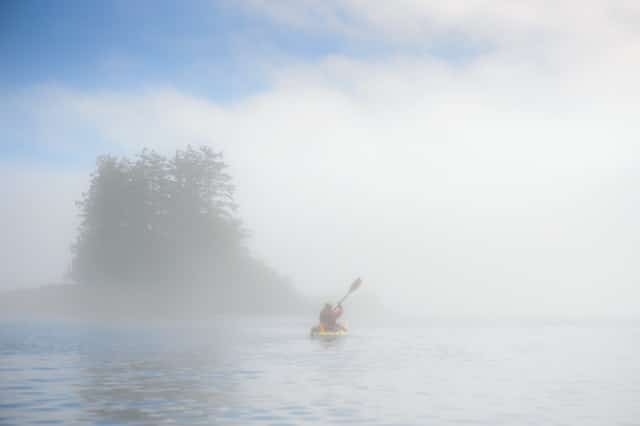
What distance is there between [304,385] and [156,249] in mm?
79910

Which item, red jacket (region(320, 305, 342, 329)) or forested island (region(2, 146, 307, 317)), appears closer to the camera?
red jacket (region(320, 305, 342, 329))

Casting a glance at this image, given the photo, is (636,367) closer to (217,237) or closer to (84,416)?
(84,416)

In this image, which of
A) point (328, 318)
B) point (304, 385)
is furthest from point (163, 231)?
point (304, 385)

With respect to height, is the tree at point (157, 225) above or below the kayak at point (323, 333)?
above

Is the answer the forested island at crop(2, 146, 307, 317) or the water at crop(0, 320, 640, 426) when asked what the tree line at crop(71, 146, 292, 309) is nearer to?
the forested island at crop(2, 146, 307, 317)

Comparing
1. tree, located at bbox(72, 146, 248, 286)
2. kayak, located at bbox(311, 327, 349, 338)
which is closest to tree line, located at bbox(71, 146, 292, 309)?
tree, located at bbox(72, 146, 248, 286)

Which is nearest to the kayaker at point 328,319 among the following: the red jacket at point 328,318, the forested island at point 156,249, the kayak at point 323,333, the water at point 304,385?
the red jacket at point 328,318

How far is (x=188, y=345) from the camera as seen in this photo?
1708 inches

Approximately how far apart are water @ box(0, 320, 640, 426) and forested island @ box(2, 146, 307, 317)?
186ft

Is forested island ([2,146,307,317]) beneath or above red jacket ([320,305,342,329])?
above

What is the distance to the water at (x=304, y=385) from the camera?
728 inches

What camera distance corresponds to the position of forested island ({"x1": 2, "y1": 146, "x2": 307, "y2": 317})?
99562 mm

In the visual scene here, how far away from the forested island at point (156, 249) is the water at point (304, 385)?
56696 mm

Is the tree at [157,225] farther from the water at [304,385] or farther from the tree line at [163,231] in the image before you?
the water at [304,385]
